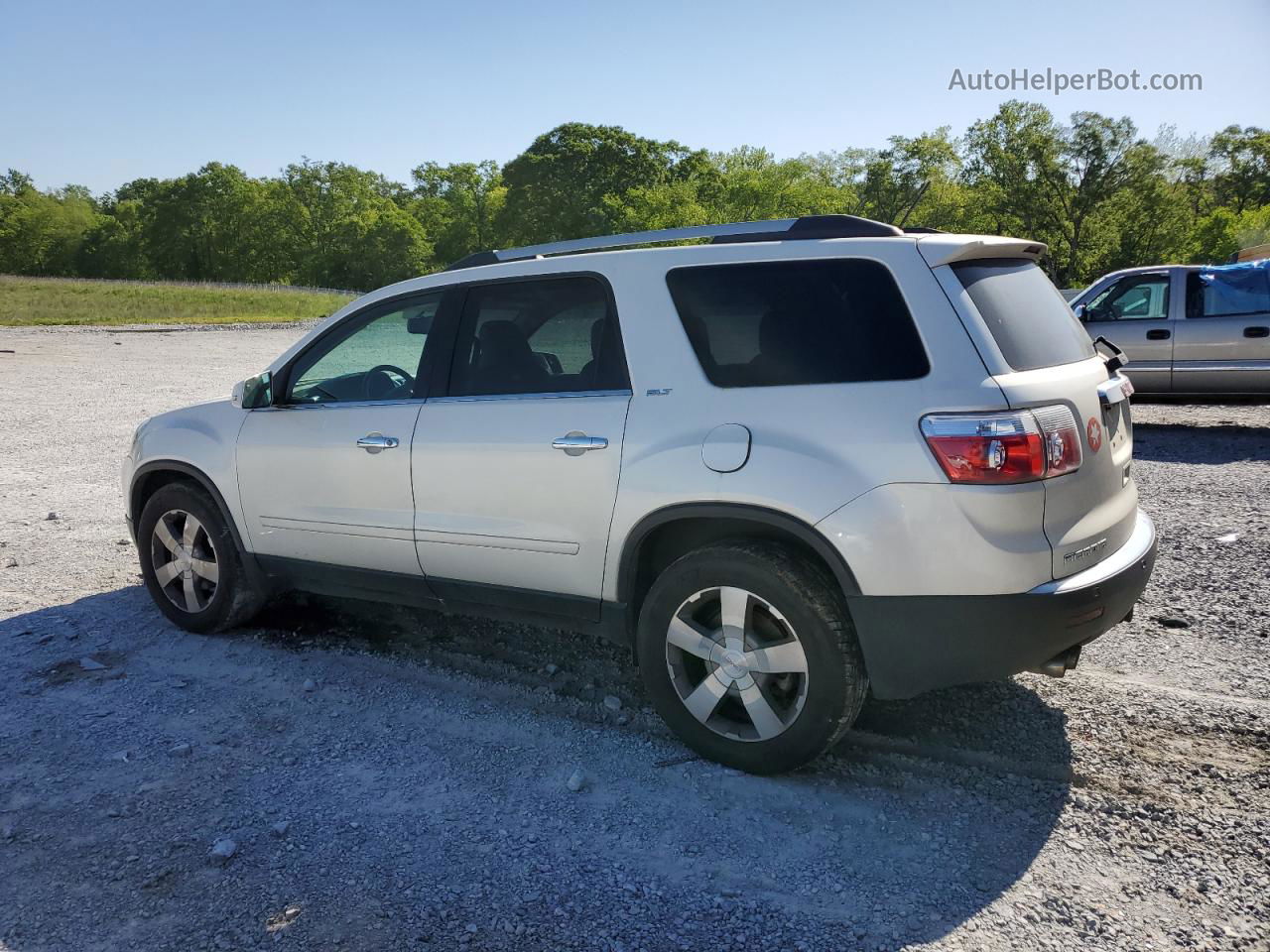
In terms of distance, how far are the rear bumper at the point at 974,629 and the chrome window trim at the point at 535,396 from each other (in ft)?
4.13

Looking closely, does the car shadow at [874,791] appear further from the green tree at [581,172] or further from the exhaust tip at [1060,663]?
the green tree at [581,172]

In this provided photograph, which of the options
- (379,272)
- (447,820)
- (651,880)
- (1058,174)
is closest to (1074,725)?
(651,880)

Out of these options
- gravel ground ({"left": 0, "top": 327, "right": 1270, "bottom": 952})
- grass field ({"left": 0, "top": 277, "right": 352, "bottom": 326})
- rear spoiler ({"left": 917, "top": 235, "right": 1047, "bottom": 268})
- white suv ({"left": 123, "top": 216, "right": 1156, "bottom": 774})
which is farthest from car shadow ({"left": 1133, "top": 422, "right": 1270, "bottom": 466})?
grass field ({"left": 0, "top": 277, "right": 352, "bottom": 326})

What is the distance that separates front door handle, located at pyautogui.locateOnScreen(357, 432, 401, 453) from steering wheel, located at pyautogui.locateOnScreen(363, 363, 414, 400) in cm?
21

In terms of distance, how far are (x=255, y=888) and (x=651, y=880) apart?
3.89 ft

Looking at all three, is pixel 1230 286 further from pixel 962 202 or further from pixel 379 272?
pixel 379 272

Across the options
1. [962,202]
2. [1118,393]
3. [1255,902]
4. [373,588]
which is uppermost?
[962,202]

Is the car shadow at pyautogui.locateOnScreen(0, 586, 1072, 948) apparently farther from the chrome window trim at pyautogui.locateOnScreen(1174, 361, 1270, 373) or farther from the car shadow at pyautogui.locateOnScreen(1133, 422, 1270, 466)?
the chrome window trim at pyautogui.locateOnScreen(1174, 361, 1270, 373)

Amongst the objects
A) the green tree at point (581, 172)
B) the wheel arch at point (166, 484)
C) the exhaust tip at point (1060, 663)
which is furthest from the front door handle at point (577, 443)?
the green tree at point (581, 172)

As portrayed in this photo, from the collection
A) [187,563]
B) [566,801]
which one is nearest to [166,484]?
[187,563]

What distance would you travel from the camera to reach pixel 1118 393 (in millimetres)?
3551

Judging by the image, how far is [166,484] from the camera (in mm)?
5273

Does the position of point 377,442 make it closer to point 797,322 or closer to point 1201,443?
point 797,322

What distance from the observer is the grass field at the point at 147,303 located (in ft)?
127
